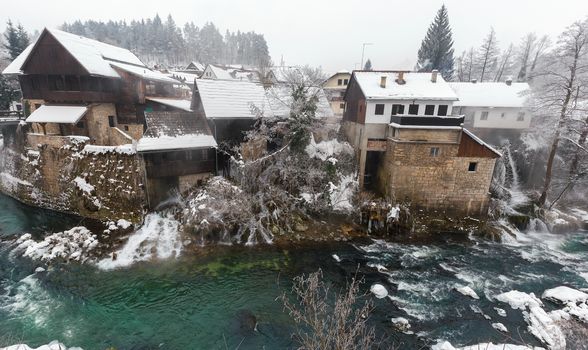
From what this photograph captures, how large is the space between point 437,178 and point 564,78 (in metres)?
12.2

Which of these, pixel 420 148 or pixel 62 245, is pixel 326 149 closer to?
pixel 420 148

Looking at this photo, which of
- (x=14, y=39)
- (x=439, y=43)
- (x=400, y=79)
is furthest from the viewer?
(x=439, y=43)

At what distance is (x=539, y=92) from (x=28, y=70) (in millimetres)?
46293

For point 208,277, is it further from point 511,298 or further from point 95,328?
point 511,298

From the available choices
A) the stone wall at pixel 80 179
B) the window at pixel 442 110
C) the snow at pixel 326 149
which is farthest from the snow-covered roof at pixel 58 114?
the window at pixel 442 110

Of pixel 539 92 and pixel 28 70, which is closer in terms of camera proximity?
pixel 539 92

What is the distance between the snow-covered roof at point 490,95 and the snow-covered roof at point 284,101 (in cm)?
1825

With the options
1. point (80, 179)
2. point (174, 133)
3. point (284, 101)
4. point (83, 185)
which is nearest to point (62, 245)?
point (83, 185)

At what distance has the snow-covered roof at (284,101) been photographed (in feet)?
→ 80.6

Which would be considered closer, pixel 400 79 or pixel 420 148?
pixel 420 148

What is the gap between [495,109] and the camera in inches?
1247

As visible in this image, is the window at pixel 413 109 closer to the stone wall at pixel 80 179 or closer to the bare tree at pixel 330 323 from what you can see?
the bare tree at pixel 330 323

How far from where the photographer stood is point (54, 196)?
76.1 feet

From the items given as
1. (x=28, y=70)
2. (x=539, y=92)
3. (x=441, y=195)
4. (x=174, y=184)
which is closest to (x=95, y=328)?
(x=174, y=184)
